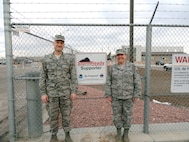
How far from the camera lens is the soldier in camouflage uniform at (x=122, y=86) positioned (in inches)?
159

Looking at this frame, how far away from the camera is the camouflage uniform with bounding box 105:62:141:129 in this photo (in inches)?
160

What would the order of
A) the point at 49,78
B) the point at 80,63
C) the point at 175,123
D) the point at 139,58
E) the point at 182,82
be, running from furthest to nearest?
1. the point at 175,123
2. the point at 139,58
3. the point at 182,82
4. the point at 80,63
5. the point at 49,78

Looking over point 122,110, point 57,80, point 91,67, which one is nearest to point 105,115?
point 122,110

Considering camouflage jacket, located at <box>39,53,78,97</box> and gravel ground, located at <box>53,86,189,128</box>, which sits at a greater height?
camouflage jacket, located at <box>39,53,78,97</box>

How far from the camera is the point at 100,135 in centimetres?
467

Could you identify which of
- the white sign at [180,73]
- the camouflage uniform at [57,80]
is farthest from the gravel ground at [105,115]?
the white sign at [180,73]

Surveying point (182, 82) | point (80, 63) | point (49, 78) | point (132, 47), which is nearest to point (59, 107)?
point (49, 78)

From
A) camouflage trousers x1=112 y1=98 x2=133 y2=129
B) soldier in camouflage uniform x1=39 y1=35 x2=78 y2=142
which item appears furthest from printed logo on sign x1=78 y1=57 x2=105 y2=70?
camouflage trousers x1=112 y1=98 x2=133 y2=129

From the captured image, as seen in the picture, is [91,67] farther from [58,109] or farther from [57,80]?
[58,109]

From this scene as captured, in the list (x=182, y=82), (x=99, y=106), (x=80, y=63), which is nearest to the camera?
(x=80, y=63)

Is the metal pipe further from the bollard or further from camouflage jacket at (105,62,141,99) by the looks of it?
camouflage jacket at (105,62,141,99)

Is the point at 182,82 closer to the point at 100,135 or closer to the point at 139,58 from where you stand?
the point at 139,58

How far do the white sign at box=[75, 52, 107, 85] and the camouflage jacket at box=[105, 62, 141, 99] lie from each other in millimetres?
279

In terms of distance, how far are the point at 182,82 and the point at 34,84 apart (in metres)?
Result: 3.15
